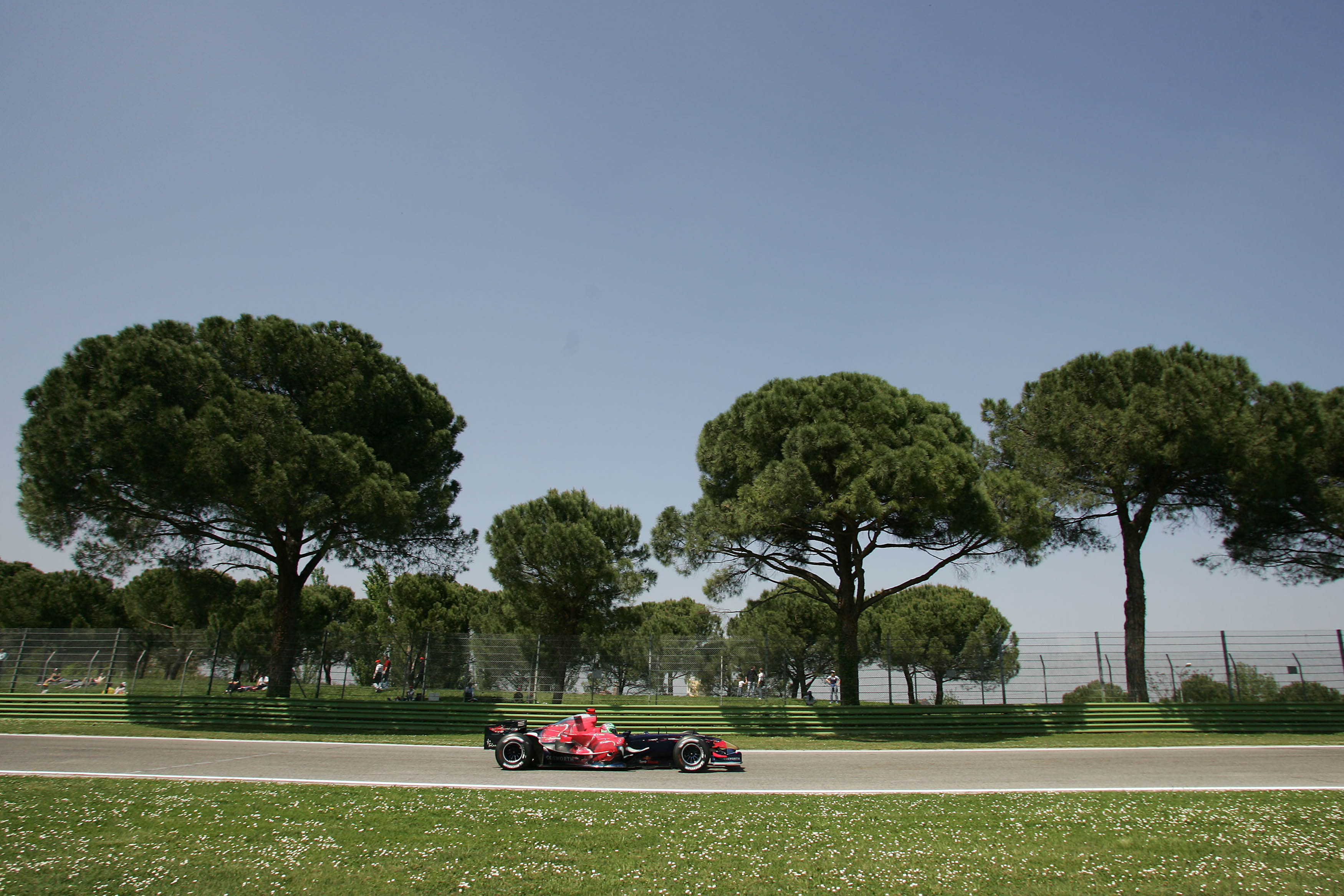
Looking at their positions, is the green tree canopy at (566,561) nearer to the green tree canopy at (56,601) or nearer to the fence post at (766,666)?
the fence post at (766,666)

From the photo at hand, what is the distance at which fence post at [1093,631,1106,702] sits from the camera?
68.0 ft

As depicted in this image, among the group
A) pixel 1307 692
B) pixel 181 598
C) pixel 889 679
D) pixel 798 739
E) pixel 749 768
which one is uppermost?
pixel 181 598

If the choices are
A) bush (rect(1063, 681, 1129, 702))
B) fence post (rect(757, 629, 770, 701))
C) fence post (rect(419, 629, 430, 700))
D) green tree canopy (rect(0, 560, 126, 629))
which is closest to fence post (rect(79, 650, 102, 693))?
fence post (rect(419, 629, 430, 700))

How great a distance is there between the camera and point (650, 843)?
22.5 ft

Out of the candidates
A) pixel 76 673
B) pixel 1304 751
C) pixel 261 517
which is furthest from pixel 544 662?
pixel 1304 751

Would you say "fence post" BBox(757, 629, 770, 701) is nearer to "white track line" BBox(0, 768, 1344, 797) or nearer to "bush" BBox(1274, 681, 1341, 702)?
"white track line" BBox(0, 768, 1344, 797)

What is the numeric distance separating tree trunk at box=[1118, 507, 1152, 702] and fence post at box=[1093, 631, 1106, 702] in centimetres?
8

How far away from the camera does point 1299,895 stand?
5445 millimetres

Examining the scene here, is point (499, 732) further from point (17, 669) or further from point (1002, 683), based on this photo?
point (17, 669)

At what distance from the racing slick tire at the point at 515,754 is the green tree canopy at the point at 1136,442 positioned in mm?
17047

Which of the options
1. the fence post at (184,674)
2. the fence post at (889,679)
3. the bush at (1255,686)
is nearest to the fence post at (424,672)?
the fence post at (184,674)

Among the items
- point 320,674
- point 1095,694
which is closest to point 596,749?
point 320,674

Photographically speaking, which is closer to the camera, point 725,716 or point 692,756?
point 692,756

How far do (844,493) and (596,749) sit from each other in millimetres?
9624
